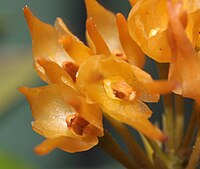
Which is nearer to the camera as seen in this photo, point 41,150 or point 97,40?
point 41,150

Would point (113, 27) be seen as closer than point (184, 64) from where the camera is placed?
No

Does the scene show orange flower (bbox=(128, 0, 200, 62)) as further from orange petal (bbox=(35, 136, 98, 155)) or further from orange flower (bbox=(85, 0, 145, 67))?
orange petal (bbox=(35, 136, 98, 155))

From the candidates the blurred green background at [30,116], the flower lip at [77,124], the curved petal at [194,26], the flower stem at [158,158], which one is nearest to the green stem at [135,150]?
the flower stem at [158,158]

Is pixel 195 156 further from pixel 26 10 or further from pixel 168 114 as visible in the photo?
pixel 26 10

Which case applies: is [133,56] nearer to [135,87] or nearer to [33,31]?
[135,87]

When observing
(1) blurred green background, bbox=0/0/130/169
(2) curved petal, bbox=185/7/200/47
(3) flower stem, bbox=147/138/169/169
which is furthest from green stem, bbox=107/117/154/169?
(1) blurred green background, bbox=0/0/130/169

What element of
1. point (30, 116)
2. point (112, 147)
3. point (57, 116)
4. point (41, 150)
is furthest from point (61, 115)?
point (30, 116)

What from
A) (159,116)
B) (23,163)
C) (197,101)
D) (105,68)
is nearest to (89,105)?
(105,68)
